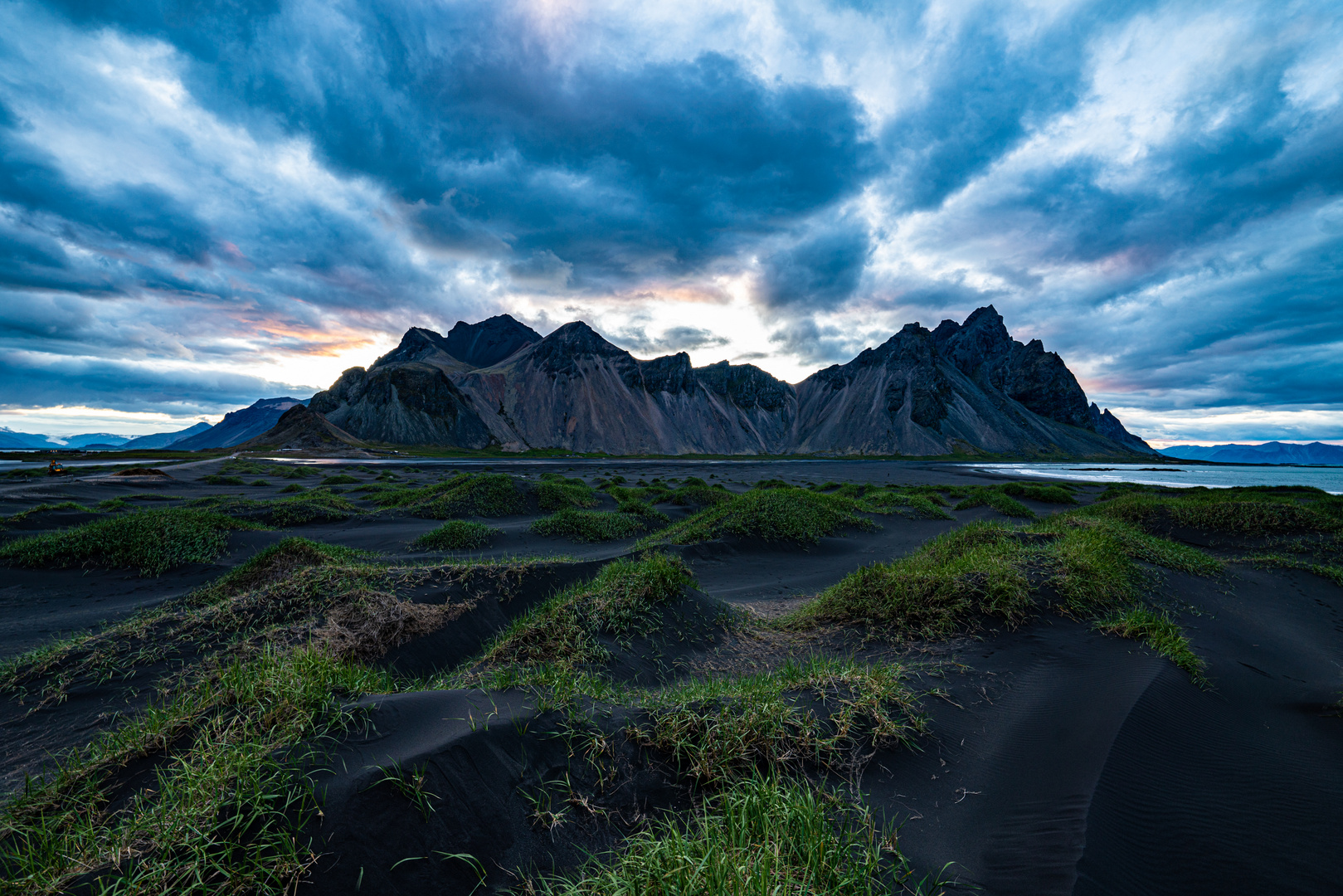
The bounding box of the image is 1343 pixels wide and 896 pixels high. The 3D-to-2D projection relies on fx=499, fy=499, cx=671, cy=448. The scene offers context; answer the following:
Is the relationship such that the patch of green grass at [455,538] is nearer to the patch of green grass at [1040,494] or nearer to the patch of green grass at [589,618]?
the patch of green grass at [589,618]

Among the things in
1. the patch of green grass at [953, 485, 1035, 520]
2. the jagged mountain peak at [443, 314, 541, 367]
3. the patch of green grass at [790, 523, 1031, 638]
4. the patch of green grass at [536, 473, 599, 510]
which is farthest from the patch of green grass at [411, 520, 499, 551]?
the jagged mountain peak at [443, 314, 541, 367]

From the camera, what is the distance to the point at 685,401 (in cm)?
14400

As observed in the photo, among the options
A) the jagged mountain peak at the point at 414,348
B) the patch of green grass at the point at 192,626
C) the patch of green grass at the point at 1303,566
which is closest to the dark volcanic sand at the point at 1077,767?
the patch of green grass at the point at 192,626

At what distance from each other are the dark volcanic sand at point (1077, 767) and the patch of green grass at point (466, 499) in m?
12.6

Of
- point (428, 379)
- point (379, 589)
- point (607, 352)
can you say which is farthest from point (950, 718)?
point (607, 352)

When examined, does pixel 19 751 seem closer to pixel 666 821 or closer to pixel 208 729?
pixel 208 729

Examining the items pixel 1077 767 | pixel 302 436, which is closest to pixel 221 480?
pixel 1077 767

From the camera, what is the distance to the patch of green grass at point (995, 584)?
6703 millimetres

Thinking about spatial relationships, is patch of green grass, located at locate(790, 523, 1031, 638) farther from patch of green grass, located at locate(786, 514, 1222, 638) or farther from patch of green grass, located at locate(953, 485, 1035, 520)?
patch of green grass, located at locate(953, 485, 1035, 520)

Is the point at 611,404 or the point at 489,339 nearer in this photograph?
the point at 611,404

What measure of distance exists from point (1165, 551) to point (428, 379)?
115m

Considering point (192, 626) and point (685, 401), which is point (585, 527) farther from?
point (685, 401)

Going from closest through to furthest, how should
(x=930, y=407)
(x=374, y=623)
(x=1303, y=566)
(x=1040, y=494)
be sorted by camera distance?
(x=374, y=623)
(x=1303, y=566)
(x=1040, y=494)
(x=930, y=407)

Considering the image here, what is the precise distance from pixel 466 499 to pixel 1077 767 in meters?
20.8
